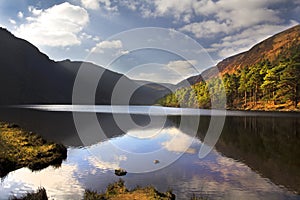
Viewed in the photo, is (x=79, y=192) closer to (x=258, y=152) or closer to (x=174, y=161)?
(x=174, y=161)

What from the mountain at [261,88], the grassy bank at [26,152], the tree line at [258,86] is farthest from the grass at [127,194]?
the tree line at [258,86]

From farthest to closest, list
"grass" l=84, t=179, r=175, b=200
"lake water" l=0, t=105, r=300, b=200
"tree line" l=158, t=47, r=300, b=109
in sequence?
"tree line" l=158, t=47, r=300, b=109, "lake water" l=0, t=105, r=300, b=200, "grass" l=84, t=179, r=175, b=200

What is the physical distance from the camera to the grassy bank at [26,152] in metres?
26.6

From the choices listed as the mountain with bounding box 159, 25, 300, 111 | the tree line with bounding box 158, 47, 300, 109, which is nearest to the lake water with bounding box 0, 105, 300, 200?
the mountain with bounding box 159, 25, 300, 111

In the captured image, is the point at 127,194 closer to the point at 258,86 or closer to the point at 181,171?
the point at 181,171

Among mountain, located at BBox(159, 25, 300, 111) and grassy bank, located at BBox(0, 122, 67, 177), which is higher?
mountain, located at BBox(159, 25, 300, 111)

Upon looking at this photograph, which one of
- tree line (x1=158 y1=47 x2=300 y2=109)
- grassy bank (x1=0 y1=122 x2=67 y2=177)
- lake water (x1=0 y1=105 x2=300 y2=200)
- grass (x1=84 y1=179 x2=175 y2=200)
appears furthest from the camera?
tree line (x1=158 y1=47 x2=300 y2=109)

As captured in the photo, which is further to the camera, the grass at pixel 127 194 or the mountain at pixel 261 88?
the mountain at pixel 261 88

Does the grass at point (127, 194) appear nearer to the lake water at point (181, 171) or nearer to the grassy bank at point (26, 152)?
the lake water at point (181, 171)

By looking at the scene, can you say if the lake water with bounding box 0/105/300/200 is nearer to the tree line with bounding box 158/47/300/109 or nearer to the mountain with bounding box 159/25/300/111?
the mountain with bounding box 159/25/300/111

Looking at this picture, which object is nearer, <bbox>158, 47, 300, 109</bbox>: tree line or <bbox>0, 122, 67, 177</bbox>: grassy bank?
<bbox>0, 122, 67, 177</bbox>: grassy bank

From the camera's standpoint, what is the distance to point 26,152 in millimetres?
30422

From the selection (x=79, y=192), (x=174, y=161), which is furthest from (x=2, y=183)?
(x=174, y=161)

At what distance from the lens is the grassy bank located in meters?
26.6
